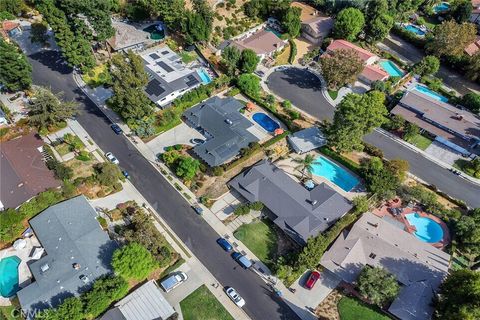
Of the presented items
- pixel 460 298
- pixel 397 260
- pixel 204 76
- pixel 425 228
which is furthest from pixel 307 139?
pixel 460 298

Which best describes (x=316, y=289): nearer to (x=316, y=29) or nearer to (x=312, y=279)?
(x=312, y=279)

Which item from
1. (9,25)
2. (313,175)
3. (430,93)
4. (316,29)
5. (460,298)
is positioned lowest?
(313,175)

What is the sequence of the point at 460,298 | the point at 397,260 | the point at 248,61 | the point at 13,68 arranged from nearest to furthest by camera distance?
the point at 460,298 → the point at 397,260 → the point at 13,68 → the point at 248,61

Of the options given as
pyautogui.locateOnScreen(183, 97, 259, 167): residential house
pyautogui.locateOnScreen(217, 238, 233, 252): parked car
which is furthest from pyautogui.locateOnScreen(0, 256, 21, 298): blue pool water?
pyautogui.locateOnScreen(183, 97, 259, 167): residential house

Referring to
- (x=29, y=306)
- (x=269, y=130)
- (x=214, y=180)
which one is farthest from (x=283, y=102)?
(x=29, y=306)

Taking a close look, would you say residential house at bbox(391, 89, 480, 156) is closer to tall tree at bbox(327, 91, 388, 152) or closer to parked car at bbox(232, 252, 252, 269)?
tall tree at bbox(327, 91, 388, 152)

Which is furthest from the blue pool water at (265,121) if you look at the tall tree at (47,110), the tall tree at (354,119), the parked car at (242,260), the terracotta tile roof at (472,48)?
the terracotta tile roof at (472,48)
